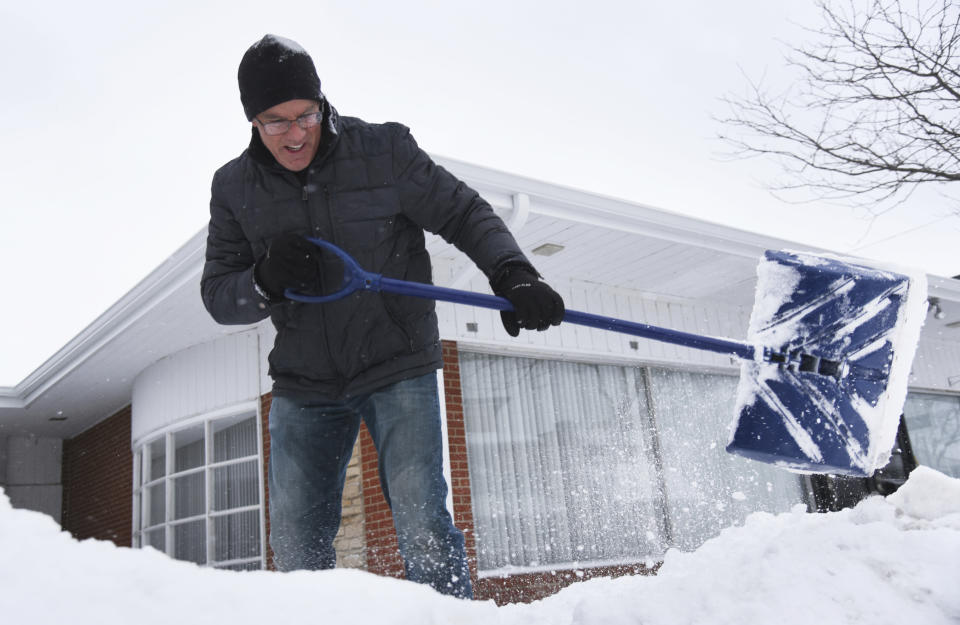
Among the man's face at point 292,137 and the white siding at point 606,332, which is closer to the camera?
the man's face at point 292,137

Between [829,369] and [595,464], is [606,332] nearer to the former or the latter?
[595,464]

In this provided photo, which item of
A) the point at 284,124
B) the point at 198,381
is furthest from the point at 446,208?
the point at 198,381

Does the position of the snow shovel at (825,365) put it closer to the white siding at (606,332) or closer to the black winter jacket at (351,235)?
the black winter jacket at (351,235)

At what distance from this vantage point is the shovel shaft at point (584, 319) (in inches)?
90.2

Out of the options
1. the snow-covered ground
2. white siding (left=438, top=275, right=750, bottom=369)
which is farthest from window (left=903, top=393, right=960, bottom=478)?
the snow-covered ground

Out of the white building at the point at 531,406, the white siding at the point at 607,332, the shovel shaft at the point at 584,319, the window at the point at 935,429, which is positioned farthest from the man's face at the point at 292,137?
the window at the point at 935,429

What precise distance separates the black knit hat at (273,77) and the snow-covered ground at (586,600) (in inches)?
50.3

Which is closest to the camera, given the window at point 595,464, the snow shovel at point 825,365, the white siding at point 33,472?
the snow shovel at point 825,365

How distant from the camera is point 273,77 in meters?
2.26

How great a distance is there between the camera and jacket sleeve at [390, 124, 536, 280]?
241cm

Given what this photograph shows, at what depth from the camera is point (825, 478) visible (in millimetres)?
9516

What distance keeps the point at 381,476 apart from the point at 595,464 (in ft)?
18.0

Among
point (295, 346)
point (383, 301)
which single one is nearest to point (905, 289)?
point (383, 301)

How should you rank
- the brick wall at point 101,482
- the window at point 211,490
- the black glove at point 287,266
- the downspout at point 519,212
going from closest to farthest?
1. the black glove at point 287,266
2. the downspout at point 519,212
3. the window at point 211,490
4. the brick wall at point 101,482
